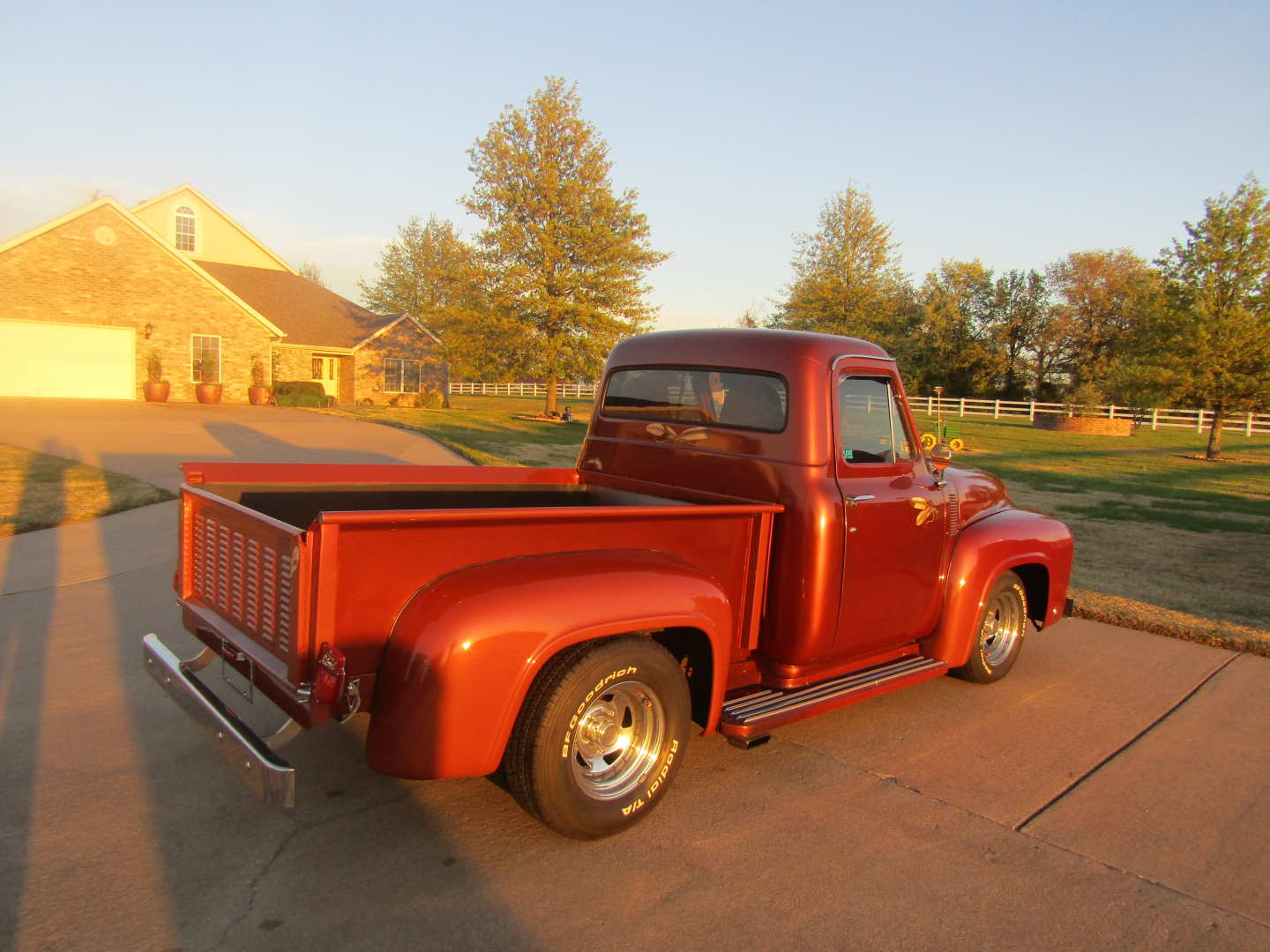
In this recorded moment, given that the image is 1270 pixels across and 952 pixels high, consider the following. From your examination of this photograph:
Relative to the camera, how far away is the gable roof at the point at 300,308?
99.7 feet

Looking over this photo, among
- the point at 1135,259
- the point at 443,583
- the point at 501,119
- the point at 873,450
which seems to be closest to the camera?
the point at 443,583

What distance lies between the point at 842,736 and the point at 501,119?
1103 inches

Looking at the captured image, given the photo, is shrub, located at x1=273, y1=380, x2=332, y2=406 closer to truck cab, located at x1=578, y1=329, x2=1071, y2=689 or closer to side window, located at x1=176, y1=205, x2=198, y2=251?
side window, located at x1=176, y1=205, x2=198, y2=251

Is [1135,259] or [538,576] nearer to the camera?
[538,576]

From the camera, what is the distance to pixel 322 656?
2.59 meters

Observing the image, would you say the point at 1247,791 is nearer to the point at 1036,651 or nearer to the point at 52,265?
the point at 1036,651

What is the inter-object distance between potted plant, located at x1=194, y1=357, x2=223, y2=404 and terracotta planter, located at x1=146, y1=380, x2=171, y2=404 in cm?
88

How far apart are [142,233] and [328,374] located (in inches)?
337

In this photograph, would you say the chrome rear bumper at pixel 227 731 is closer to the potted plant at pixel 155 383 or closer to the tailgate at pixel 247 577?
the tailgate at pixel 247 577

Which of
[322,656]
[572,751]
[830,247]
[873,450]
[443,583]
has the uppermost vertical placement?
[830,247]

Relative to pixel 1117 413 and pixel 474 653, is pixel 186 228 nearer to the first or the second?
pixel 474 653

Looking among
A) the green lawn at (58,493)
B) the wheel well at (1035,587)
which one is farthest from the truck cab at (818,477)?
the green lawn at (58,493)

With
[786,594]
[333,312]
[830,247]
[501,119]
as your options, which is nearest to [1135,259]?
[830,247]

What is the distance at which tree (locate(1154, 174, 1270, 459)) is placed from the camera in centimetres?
2083
